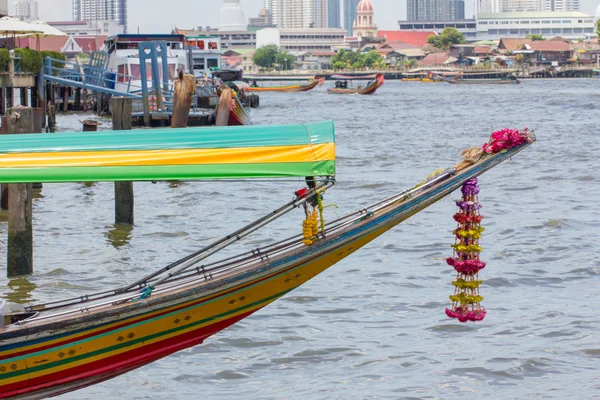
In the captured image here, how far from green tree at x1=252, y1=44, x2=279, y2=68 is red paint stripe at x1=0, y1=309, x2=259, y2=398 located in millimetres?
169530

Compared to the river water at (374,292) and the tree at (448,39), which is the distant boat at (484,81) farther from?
→ the river water at (374,292)

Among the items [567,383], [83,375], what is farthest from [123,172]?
[567,383]

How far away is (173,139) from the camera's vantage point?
771cm

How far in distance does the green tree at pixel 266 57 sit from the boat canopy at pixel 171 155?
169 meters

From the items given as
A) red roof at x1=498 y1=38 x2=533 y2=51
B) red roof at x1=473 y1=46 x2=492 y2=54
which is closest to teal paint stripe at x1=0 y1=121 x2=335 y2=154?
red roof at x1=473 y1=46 x2=492 y2=54

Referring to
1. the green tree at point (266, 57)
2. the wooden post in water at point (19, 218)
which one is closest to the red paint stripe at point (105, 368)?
the wooden post in water at point (19, 218)

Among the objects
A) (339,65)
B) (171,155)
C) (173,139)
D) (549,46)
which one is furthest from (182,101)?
(339,65)

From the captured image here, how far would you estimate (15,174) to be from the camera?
742 cm

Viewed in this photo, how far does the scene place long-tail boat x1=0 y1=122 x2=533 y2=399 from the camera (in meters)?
7.36

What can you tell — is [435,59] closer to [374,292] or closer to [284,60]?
[284,60]

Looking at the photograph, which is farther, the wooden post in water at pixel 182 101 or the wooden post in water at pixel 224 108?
the wooden post in water at pixel 224 108

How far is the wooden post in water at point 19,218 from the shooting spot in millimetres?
11000

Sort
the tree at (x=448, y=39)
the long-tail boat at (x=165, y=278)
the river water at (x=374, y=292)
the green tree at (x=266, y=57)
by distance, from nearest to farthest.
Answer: the long-tail boat at (x=165, y=278)
the river water at (x=374, y=292)
the tree at (x=448, y=39)
the green tree at (x=266, y=57)

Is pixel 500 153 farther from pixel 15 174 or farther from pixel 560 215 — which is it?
pixel 560 215
